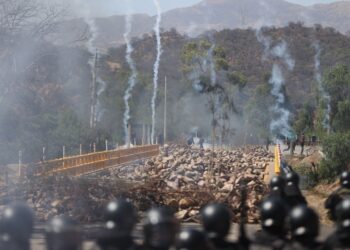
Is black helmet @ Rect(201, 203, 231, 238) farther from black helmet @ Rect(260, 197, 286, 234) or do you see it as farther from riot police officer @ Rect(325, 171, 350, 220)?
riot police officer @ Rect(325, 171, 350, 220)

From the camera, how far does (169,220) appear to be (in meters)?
5.61

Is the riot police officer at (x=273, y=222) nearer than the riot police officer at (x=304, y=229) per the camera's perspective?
No

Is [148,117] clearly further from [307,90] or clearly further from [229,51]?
[229,51]

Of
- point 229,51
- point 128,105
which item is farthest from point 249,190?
point 229,51

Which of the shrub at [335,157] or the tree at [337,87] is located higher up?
the tree at [337,87]

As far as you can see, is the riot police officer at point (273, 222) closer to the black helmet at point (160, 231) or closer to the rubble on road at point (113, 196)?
the black helmet at point (160, 231)

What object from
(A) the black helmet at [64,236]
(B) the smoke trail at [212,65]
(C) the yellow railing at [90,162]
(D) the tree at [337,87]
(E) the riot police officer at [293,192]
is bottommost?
(C) the yellow railing at [90,162]

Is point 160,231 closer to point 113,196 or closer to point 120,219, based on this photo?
point 120,219

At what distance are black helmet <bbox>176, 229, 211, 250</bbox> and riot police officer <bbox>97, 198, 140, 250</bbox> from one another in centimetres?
43

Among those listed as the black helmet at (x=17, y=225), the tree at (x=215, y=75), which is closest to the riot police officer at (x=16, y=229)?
the black helmet at (x=17, y=225)

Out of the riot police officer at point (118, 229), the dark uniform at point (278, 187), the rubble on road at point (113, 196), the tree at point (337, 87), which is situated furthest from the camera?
the tree at point (337, 87)

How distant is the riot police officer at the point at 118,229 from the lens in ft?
18.4

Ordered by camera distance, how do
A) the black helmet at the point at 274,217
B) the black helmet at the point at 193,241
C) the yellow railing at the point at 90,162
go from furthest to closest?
the yellow railing at the point at 90,162 < the black helmet at the point at 274,217 < the black helmet at the point at 193,241

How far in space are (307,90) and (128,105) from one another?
37108mm
